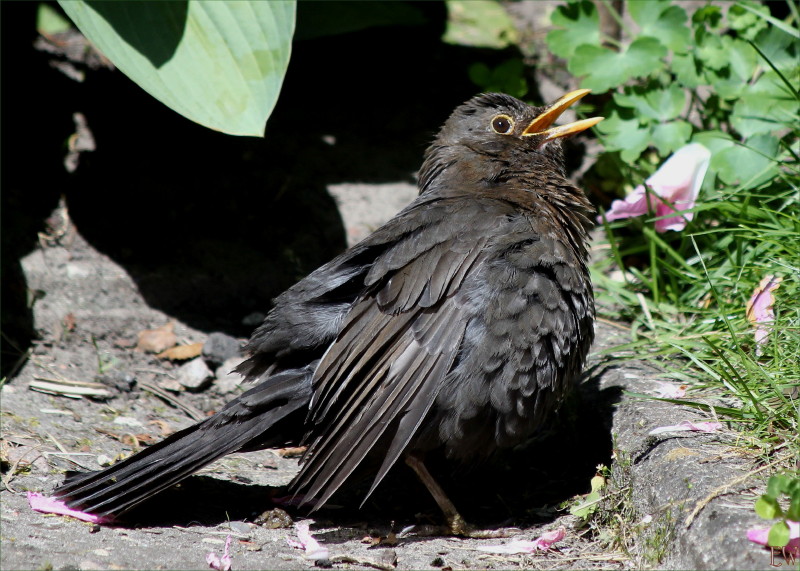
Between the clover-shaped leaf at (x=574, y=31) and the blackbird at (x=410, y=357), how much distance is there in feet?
5.02

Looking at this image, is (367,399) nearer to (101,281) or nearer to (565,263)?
(565,263)

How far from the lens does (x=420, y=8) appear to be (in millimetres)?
6688

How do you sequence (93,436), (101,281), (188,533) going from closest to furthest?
(188,533) → (93,436) → (101,281)

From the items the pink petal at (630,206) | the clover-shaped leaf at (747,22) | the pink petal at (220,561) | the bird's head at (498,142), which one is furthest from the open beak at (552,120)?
the pink petal at (220,561)

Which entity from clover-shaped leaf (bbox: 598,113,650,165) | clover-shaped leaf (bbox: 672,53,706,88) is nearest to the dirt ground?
clover-shaped leaf (bbox: 598,113,650,165)

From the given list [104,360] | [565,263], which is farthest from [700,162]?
[104,360]

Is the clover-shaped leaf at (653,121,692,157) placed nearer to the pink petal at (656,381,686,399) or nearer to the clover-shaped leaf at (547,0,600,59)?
the clover-shaped leaf at (547,0,600,59)

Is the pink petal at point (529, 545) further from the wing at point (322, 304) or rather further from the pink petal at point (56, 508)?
the pink petal at point (56, 508)

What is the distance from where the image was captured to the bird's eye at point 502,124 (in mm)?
4246

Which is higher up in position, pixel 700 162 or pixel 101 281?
pixel 700 162

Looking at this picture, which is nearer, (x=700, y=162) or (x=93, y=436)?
(x=93, y=436)

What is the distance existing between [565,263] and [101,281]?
2681 millimetres

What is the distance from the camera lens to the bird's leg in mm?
3547

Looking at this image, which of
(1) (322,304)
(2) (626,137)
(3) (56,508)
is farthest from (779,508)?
(2) (626,137)
